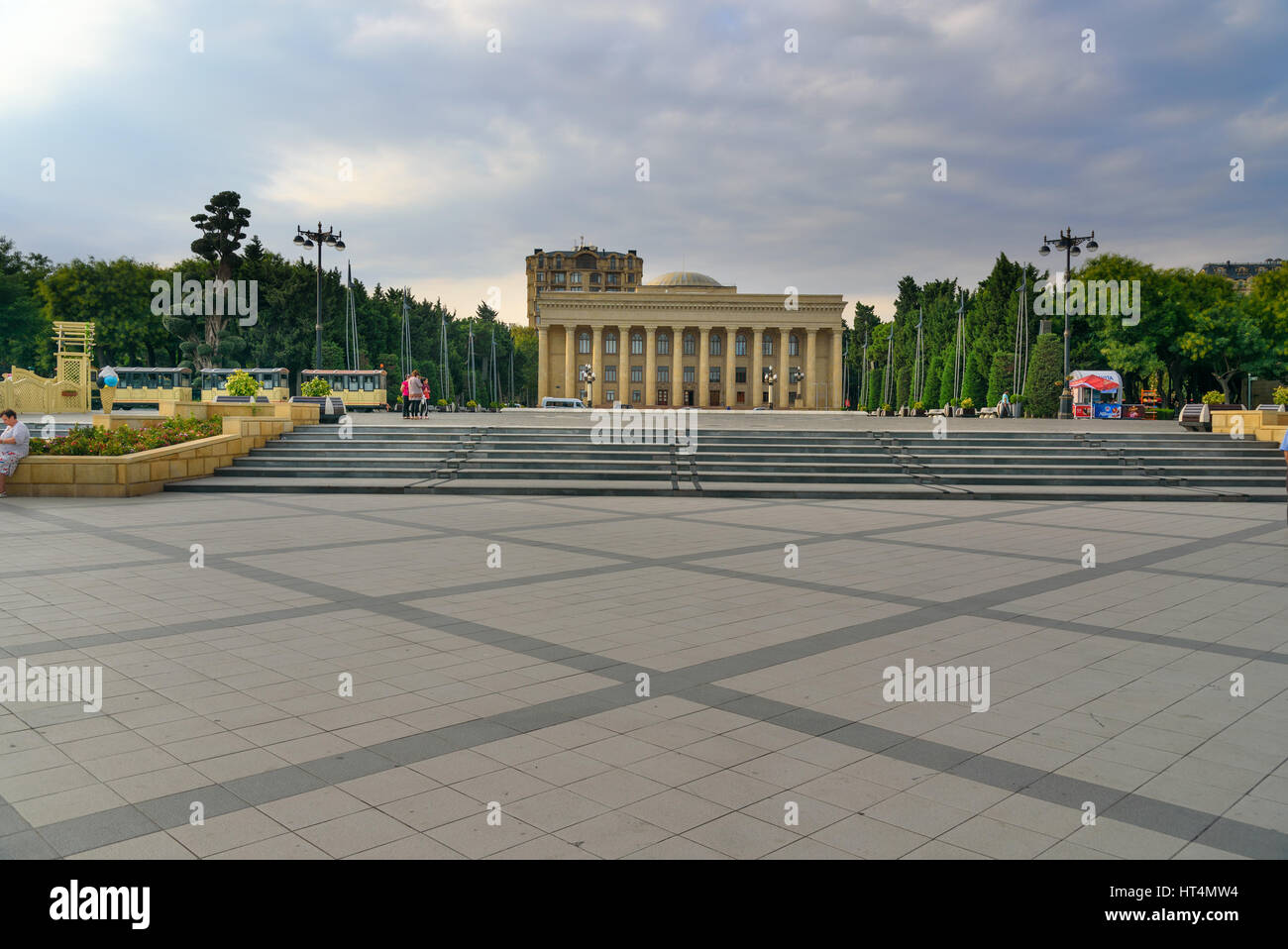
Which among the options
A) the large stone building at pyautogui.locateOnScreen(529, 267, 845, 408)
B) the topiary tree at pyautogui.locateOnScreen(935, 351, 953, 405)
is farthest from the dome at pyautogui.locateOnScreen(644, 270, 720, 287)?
the topiary tree at pyautogui.locateOnScreen(935, 351, 953, 405)

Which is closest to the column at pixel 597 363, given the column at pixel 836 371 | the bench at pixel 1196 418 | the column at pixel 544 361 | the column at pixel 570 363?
the column at pixel 570 363

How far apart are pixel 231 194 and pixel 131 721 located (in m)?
60.9

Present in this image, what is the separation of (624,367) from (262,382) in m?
64.0

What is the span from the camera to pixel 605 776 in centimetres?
408

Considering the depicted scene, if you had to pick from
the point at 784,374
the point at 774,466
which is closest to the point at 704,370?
the point at 784,374

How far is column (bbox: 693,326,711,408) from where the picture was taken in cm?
10262

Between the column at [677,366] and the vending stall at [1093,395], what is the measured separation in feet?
204

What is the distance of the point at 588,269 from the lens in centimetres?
14512

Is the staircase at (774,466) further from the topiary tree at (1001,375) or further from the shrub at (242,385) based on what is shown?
the topiary tree at (1001,375)

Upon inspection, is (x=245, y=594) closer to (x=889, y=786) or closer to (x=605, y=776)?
(x=605, y=776)

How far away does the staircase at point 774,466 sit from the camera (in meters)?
17.7

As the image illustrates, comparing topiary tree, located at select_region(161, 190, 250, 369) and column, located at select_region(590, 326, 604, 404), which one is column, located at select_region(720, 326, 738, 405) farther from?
topiary tree, located at select_region(161, 190, 250, 369)

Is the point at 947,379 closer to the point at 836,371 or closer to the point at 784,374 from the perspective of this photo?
the point at 784,374

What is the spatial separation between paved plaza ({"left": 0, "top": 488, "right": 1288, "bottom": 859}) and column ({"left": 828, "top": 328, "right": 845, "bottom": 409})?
92615 mm
